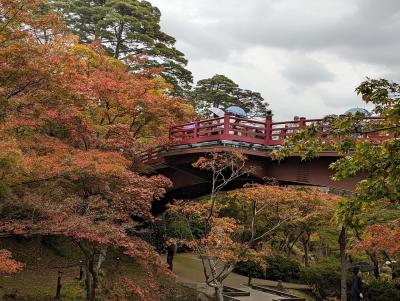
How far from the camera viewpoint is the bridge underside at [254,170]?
53.2 feet

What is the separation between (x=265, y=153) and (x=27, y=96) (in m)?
9.65

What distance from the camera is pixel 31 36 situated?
44.8 feet

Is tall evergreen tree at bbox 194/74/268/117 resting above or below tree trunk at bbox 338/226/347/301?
above

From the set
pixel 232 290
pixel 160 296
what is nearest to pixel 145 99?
pixel 160 296

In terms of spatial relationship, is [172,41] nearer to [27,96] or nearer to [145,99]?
[145,99]

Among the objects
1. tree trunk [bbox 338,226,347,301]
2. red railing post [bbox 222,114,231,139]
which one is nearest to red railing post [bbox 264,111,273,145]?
red railing post [bbox 222,114,231,139]

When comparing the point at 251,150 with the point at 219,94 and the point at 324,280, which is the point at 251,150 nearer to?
the point at 324,280

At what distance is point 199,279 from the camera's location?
2497 cm

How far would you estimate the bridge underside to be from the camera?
16.2m

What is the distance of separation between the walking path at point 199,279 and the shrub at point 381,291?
4788 millimetres

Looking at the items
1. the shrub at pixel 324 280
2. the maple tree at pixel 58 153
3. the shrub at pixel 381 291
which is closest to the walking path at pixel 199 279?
the shrub at pixel 324 280

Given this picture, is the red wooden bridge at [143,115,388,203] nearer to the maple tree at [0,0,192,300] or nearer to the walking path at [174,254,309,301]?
the maple tree at [0,0,192,300]

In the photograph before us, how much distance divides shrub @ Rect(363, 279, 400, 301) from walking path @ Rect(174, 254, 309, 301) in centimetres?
479

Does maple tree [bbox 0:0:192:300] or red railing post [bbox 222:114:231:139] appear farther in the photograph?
red railing post [bbox 222:114:231:139]
